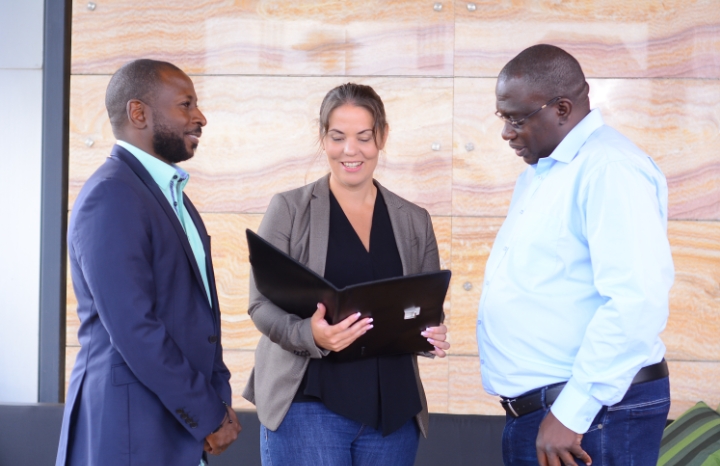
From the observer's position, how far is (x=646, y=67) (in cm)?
356

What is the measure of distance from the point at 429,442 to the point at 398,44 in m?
1.97

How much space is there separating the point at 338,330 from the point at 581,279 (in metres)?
0.63

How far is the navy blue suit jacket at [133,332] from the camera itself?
1727 mm

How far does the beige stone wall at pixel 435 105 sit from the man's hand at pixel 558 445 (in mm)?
2009

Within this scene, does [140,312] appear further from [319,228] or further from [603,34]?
[603,34]

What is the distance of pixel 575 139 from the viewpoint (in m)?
1.77

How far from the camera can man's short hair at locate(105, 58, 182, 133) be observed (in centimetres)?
198

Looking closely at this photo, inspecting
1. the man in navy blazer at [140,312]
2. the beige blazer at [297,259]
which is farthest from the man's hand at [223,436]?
the beige blazer at [297,259]

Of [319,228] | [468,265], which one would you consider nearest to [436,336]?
[319,228]

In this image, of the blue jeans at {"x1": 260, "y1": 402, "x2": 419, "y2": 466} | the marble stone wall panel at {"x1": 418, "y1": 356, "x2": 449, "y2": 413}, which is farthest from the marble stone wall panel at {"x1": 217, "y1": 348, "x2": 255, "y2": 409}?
the blue jeans at {"x1": 260, "y1": 402, "x2": 419, "y2": 466}

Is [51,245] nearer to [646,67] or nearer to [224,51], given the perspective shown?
[224,51]

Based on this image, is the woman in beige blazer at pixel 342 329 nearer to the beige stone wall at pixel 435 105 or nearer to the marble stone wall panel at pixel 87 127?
the beige stone wall at pixel 435 105

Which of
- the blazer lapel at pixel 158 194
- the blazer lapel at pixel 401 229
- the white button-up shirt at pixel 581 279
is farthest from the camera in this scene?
the blazer lapel at pixel 401 229

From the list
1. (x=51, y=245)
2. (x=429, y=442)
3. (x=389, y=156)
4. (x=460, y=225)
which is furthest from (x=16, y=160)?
(x=429, y=442)
